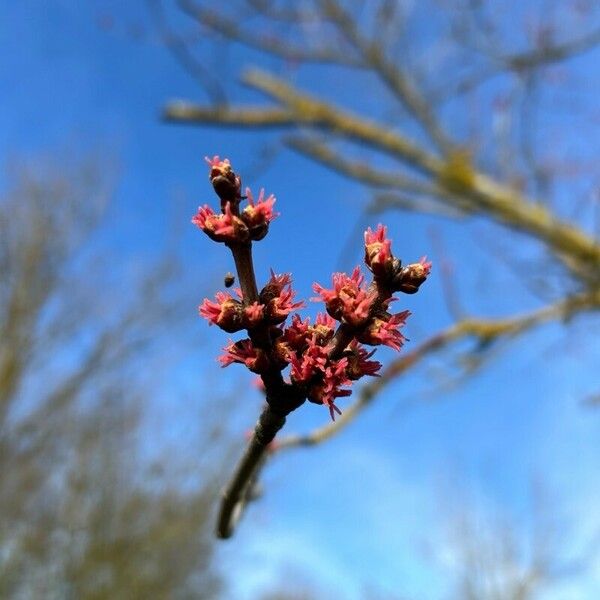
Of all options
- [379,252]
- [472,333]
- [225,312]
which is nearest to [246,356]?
[225,312]

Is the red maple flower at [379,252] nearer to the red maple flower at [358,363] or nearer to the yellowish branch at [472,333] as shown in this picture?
the red maple flower at [358,363]

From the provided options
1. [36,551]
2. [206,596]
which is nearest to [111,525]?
[36,551]

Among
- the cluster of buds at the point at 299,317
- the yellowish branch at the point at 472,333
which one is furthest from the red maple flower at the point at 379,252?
the yellowish branch at the point at 472,333

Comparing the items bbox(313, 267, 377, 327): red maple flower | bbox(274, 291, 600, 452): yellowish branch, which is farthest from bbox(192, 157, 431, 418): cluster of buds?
bbox(274, 291, 600, 452): yellowish branch

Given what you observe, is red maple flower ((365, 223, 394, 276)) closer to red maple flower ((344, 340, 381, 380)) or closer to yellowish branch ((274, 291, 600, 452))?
red maple flower ((344, 340, 381, 380))

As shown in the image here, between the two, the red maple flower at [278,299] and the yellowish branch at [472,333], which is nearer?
the red maple flower at [278,299]

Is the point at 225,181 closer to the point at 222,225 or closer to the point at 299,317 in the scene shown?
the point at 222,225

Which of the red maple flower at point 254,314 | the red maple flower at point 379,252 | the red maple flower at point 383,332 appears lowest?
the red maple flower at point 254,314

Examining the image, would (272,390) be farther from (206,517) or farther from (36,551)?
(206,517)

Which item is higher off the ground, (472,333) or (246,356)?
(472,333)
